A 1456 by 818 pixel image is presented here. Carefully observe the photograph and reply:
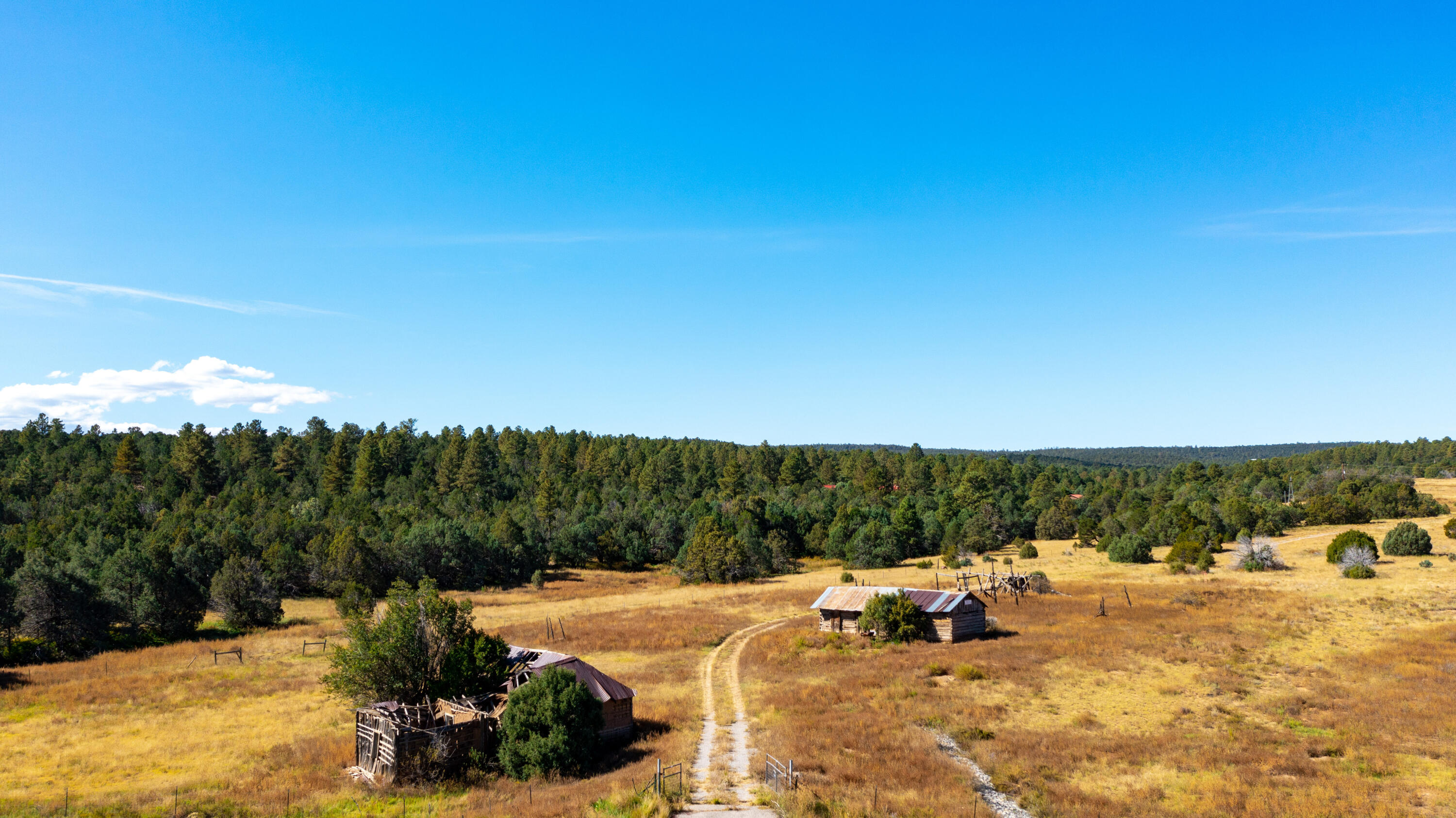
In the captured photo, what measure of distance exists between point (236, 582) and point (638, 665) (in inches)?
1631

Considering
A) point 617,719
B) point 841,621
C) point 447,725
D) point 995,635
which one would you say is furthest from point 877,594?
point 447,725

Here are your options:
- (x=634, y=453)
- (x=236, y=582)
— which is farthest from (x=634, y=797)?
(x=634, y=453)

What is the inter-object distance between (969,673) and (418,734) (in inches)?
1074

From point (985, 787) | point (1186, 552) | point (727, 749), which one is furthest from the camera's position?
point (1186, 552)

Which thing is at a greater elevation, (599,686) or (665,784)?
(599,686)

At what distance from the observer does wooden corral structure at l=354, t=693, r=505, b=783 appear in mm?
26609

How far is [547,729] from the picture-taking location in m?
27.7

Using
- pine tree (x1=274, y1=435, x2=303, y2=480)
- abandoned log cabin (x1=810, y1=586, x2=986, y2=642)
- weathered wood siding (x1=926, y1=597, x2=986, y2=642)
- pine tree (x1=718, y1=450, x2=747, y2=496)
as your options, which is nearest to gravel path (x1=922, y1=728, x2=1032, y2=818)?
weathered wood siding (x1=926, y1=597, x2=986, y2=642)

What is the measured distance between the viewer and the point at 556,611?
229 feet

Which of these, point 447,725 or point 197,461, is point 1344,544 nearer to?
point 447,725

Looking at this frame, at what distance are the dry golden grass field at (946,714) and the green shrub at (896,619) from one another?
113 cm

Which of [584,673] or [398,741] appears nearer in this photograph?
[398,741]

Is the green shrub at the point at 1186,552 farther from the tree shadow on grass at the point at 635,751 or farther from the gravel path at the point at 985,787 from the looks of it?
the tree shadow on grass at the point at 635,751

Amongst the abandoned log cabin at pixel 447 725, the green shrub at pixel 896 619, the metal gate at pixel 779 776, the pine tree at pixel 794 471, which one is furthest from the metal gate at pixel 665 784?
the pine tree at pixel 794 471
